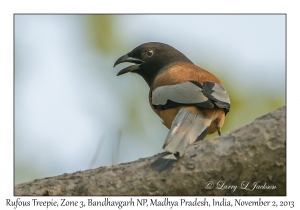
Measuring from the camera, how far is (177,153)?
201 inches

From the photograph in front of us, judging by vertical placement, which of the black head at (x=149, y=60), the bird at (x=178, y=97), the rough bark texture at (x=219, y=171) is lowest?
the rough bark texture at (x=219, y=171)

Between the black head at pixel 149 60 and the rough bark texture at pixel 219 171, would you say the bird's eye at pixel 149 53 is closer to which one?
the black head at pixel 149 60

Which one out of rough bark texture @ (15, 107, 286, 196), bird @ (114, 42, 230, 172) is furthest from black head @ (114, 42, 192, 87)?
rough bark texture @ (15, 107, 286, 196)

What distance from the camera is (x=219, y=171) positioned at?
4.93 m

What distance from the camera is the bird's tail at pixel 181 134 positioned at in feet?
16.6

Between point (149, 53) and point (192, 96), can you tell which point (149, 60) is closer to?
point (149, 53)

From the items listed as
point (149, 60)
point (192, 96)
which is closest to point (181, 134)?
point (192, 96)

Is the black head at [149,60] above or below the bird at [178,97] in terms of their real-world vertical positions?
above

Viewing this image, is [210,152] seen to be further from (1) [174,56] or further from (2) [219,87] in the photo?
(1) [174,56]

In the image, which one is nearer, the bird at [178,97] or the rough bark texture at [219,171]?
the rough bark texture at [219,171]

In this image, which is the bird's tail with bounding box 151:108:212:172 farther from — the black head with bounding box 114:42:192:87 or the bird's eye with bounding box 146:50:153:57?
the bird's eye with bounding box 146:50:153:57

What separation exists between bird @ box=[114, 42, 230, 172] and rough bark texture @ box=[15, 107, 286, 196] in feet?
0.61

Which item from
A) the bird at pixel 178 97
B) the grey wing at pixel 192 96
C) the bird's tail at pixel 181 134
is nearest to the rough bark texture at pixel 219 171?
the bird's tail at pixel 181 134

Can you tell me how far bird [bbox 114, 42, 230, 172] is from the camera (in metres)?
5.32
